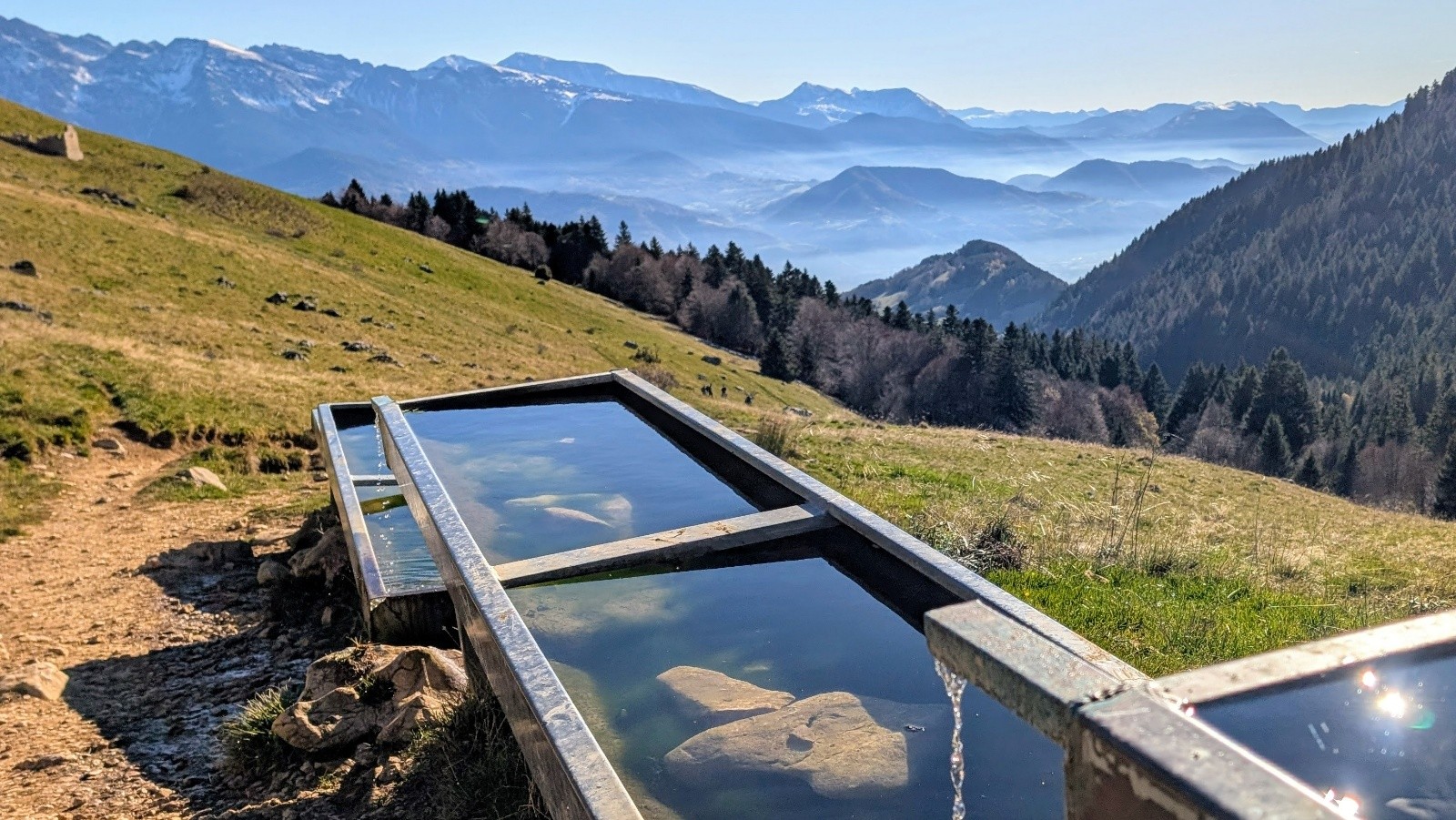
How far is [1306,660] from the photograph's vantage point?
2.31 meters

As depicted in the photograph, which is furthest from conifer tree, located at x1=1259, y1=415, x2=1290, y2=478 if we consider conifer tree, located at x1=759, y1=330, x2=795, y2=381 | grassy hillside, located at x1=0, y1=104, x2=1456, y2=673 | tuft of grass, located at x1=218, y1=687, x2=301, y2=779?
tuft of grass, located at x1=218, y1=687, x2=301, y2=779

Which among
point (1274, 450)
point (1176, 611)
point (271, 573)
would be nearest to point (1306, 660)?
point (1176, 611)

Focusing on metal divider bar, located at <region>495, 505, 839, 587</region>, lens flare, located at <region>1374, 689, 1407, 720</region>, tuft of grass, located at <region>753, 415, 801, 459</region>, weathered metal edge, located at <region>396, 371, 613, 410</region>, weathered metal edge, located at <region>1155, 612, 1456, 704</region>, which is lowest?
tuft of grass, located at <region>753, 415, 801, 459</region>

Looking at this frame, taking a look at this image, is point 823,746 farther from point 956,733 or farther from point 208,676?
point 208,676

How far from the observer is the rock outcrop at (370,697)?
4793 millimetres

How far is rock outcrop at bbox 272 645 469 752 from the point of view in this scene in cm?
479

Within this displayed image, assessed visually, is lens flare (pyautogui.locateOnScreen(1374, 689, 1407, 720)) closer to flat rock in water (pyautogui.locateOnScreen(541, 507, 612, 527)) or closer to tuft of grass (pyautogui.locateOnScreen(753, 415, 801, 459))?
flat rock in water (pyautogui.locateOnScreen(541, 507, 612, 527))

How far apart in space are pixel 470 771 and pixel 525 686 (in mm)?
1090

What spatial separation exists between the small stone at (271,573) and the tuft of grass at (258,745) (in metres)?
2.56

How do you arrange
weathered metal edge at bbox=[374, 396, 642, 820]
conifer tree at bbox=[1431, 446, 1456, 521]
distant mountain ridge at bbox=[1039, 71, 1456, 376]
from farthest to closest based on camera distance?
distant mountain ridge at bbox=[1039, 71, 1456, 376]
conifer tree at bbox=[1431, 446, 1456, 521]
weathered metal edge at bbox=[374, 396, 642, 820]

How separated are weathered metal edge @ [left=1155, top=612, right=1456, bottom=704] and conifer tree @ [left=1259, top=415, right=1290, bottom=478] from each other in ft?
275

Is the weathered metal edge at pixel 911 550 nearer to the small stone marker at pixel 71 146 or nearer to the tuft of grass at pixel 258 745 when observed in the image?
the tuft of grass at pixel 258 745

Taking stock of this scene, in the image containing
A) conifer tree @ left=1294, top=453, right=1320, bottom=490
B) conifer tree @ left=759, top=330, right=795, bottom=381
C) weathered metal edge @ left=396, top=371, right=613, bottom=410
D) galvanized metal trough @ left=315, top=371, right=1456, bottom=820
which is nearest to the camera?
galvanized metal trough @ left=315, top=371, right=1456, bottom=820

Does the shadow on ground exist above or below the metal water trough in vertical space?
below
